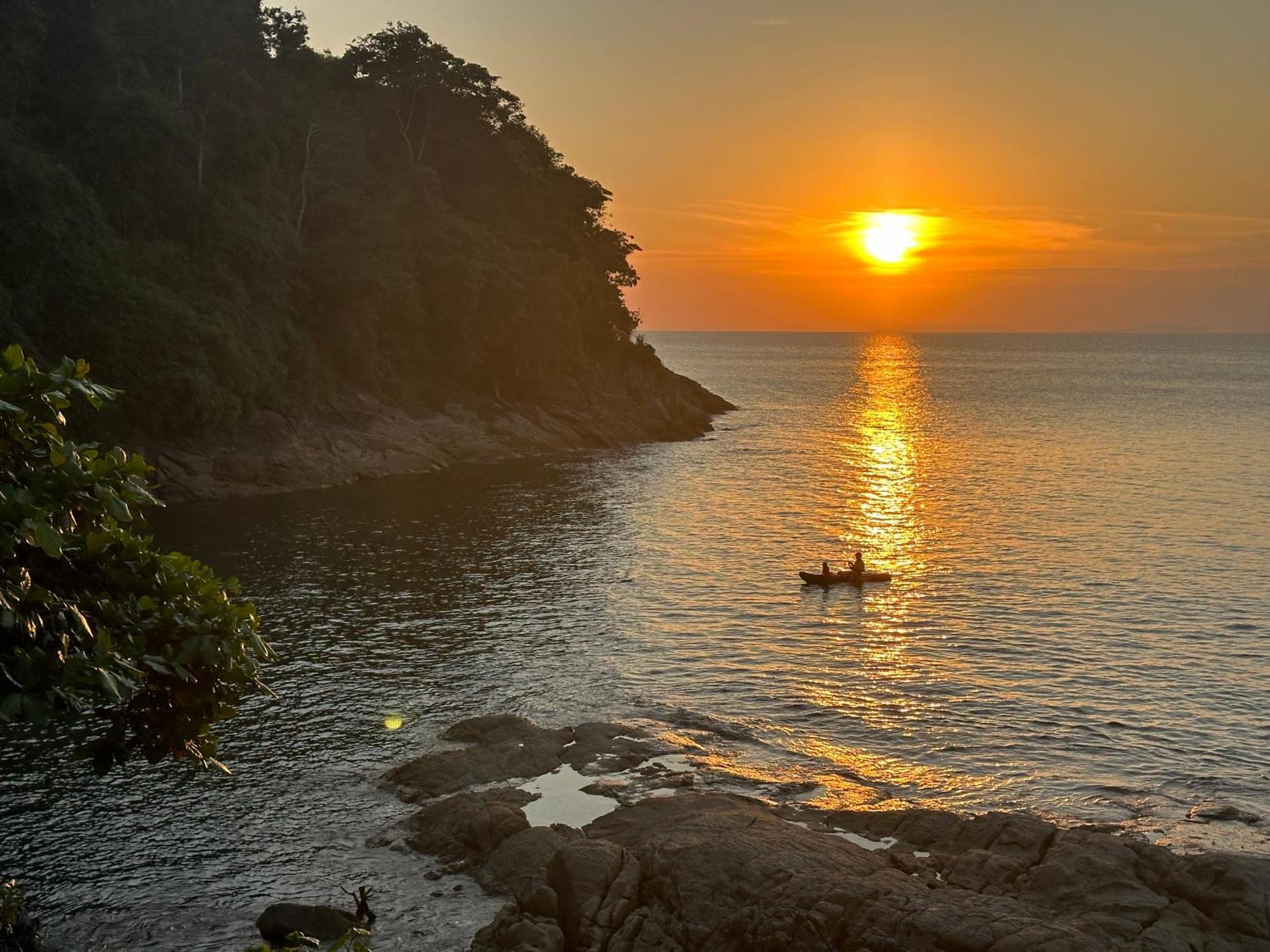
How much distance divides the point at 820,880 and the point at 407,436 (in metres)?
63.6

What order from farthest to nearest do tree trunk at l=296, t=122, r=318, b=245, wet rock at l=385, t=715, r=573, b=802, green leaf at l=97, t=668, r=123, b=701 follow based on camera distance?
tree trunk at l=296, t=122, r=318, b=245 → wet rock at l=385, t=715, r=573, b=802 → green leaf at l=97, t=668, r=123, b=701

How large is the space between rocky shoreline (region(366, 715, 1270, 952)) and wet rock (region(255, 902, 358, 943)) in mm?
2624

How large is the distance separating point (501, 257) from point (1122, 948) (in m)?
84.7

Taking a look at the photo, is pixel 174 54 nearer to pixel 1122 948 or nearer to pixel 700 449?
pixel 700 449

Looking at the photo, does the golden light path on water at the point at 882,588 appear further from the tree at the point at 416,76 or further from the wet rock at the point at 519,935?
the tree at the point at 416,76

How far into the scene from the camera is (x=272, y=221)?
76062 millimetres

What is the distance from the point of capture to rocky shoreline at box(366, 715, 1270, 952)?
17.6m

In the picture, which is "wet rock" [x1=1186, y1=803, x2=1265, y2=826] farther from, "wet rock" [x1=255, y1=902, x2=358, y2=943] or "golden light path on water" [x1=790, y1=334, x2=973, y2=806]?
"wet rock" [x1=255, y1=902, x2=358, y2=943]

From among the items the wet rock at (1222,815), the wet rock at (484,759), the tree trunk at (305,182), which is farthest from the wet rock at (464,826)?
the tree trunk at (305,182)

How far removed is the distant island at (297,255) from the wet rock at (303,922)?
42.5 metres

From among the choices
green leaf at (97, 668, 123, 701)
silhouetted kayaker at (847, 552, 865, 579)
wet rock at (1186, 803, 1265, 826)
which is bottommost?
wet rock at (1186, 803, 1265, 826)

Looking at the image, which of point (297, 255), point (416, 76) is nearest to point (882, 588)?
point (297, 255)

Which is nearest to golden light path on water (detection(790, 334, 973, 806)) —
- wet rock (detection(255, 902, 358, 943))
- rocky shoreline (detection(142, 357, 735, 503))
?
wet rock (detection(255, 902, 358, 943))

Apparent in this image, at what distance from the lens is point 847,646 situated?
4012 centimetres
